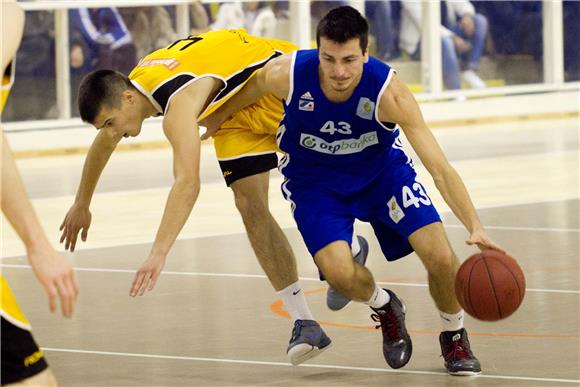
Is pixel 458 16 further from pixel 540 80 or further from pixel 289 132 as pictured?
pixel 289 132

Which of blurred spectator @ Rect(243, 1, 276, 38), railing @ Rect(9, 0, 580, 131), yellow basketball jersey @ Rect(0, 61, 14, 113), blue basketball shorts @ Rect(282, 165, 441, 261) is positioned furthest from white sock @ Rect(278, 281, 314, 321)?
blurred spectator @ Rect(243, 1, 276, 38)

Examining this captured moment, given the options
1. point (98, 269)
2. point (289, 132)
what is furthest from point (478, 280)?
point (98, 269)

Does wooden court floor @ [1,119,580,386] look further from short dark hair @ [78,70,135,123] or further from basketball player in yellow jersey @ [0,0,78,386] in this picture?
basketball player in yellow jersey @ [0,0,78,386]

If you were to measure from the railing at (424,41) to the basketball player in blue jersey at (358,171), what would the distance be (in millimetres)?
10945

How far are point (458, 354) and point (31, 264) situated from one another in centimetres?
285

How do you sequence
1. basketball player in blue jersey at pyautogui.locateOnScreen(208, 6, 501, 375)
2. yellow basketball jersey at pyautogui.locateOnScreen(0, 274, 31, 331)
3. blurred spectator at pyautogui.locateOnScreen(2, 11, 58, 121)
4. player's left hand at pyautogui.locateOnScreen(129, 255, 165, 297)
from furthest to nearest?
1. blurred spectator at pyautogui.locateOnScreen(2, 11, 58, 121)
2. basketball player in blue jersey at pyautogui.locateOnScreen(208, 6, 501, 375)
3. player's left hand at pyautogui.locateOnScreen(129, 255, 165, 297)
4. yellow basketball jersey at pyautogui.locateOnScreen(0, 274, 31, 331)

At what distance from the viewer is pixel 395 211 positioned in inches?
240

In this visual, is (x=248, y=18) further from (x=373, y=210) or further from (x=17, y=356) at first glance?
(x=17, y=356)

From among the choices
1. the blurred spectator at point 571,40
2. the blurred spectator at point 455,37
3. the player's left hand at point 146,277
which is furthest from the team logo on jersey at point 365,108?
the blurred spectator at point 571,40

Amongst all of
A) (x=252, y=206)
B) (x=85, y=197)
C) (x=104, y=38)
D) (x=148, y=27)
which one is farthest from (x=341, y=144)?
(x=148, y=27)

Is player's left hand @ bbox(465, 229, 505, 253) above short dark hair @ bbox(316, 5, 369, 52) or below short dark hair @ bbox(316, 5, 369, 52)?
below

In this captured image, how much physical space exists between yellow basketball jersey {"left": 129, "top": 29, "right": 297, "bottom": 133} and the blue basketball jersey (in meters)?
0.32

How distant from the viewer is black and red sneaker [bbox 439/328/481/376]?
5.98 m

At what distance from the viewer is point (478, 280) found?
18.5 ft
